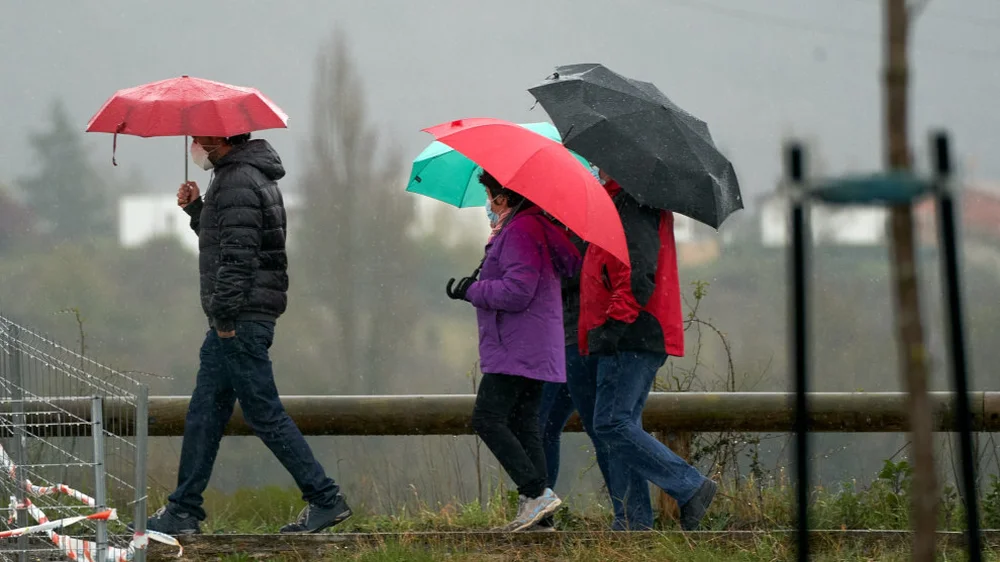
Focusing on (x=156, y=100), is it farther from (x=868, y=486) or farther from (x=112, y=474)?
(x=868, y=486)

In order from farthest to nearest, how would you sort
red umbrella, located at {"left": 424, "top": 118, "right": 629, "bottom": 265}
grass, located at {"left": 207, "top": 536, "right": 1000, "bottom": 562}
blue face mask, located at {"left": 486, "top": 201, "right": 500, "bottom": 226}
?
blue face mask, located at {"left": 486, "top": 201, "right": 500, "bottom": 226} < red umbrella, located at {"left": 424, "top": 118, "right": 629, "bottom": 265} < grass, located at {"left": 207, "top": 536, "right": 1000, "bottom": 562}

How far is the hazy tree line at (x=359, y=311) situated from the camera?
605 centimetres

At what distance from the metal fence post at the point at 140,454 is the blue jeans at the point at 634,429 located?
1.68 meters

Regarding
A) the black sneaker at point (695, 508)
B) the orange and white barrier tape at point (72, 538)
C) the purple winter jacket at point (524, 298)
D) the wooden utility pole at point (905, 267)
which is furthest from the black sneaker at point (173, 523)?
the wooden utility pole at point (905, 267)

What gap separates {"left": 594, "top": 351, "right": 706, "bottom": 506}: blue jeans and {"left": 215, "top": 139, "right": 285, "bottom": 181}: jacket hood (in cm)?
138

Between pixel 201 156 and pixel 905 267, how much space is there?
3.52 m

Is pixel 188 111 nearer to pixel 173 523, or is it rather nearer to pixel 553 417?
pixel 173 523

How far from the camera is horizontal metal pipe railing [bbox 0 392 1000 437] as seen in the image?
500cm

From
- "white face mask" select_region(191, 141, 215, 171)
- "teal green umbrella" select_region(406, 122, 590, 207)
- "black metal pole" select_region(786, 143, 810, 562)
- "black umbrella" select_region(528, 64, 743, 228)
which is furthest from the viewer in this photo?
"teal green umbrella" select_region(406, 122, 590, 207)

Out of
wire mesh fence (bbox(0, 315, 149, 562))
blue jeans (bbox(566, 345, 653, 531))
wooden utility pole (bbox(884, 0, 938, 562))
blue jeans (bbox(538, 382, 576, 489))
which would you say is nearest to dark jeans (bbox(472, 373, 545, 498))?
blue jeans (bbox(566, 345, 653, 531))

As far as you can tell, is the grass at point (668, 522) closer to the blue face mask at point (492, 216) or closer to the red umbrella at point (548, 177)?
the red umbrella at point (548, 177)

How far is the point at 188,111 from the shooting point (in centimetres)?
464

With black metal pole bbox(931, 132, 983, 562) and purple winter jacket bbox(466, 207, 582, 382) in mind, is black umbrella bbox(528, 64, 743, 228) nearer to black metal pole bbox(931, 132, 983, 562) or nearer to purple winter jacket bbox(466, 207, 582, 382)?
purple winter jacket bbox(466, 207, 582, 382)

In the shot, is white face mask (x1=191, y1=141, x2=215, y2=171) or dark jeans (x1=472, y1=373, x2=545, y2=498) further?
white face mask (x1=191, y1=141, x2=215, y2=171)
